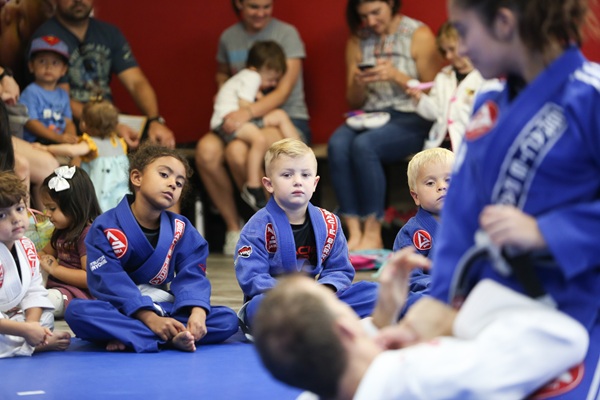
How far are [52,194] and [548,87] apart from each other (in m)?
3.14

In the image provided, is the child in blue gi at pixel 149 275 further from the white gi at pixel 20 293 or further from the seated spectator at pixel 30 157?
the seated spectator at pixel 30 157

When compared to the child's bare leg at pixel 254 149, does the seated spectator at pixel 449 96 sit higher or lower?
higher

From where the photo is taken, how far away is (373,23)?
666 cm

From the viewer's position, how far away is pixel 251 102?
6.87 m

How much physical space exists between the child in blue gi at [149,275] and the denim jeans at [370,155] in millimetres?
2504

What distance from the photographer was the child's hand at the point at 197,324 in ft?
12.7

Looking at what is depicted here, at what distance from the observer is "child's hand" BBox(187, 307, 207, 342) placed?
12.7 feet

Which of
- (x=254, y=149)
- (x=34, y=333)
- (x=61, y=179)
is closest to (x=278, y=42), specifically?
(x=254, y=149)

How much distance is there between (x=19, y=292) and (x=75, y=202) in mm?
832

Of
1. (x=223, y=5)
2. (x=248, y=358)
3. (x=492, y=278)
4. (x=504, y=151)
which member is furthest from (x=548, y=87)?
(x=223, y=5)

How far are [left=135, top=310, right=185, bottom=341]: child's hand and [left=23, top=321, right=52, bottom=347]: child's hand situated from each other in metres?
0.39

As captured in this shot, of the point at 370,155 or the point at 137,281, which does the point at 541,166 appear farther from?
the point at 370,155

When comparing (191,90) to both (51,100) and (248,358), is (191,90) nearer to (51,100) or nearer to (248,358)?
(51,100)

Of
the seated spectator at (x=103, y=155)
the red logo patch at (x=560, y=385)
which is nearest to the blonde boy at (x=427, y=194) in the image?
the red logo patch at (x=560, y=385)
